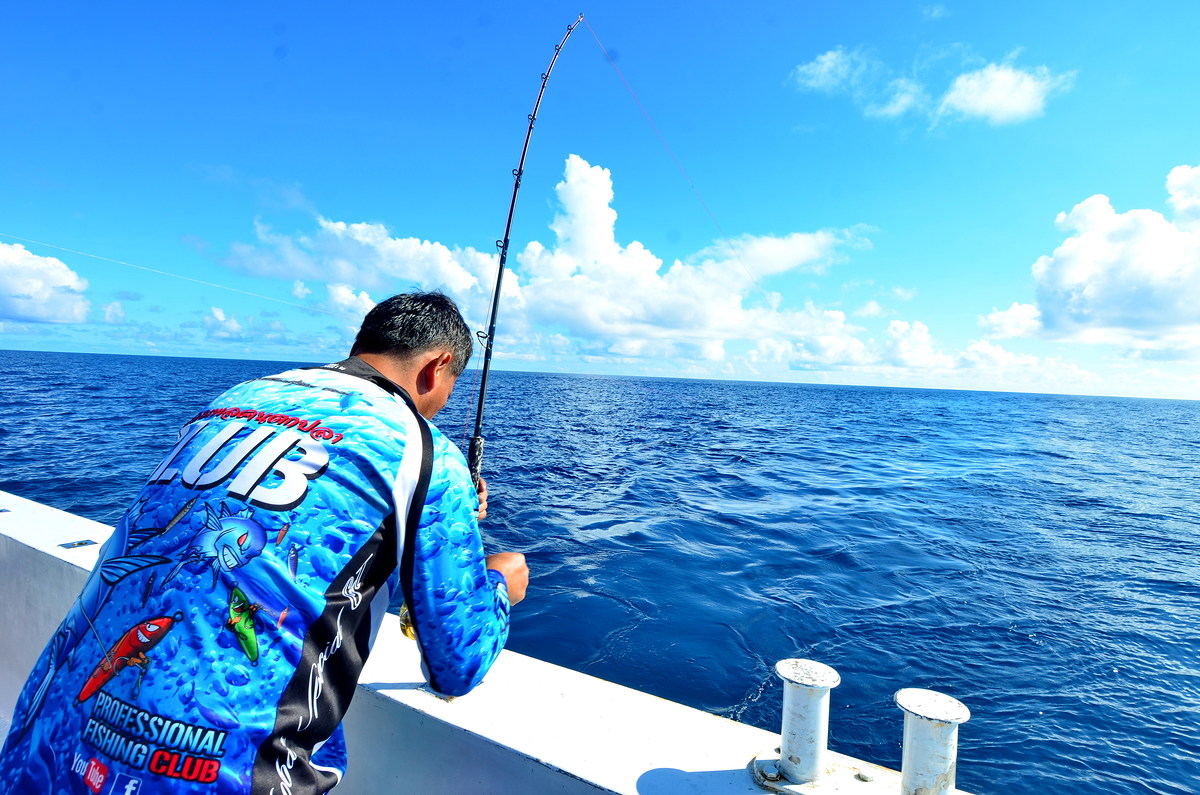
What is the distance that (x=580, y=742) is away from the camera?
1.83 m

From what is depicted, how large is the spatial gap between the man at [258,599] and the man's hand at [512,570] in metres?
0.29

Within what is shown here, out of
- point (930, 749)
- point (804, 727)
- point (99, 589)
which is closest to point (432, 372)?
point (99, 589)

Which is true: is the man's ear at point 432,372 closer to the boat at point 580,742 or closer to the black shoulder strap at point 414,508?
the black shoulder strap at point 414,508

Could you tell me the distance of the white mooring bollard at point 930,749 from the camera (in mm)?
1572

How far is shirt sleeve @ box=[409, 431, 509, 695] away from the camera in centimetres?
136

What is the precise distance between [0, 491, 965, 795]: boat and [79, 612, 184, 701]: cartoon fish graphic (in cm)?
105

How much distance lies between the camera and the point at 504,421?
2830 centimetres

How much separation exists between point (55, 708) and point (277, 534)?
522 mm

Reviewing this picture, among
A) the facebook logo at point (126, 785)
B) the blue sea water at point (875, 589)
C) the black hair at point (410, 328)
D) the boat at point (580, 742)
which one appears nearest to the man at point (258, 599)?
the facebook logo at point (126, 785)

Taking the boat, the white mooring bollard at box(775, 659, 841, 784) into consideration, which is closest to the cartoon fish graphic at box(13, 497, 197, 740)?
the boat

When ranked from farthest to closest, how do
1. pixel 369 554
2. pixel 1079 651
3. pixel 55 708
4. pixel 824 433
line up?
pixel 824 433, pixel 1079 651, pixel 369 554, pixel 55 708

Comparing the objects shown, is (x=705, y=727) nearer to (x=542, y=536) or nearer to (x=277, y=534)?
(x=277, y=534)

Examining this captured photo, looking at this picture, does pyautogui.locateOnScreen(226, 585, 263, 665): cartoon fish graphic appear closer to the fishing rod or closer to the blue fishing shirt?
the blue fishing shirt

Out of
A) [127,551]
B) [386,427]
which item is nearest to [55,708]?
[127,551]
